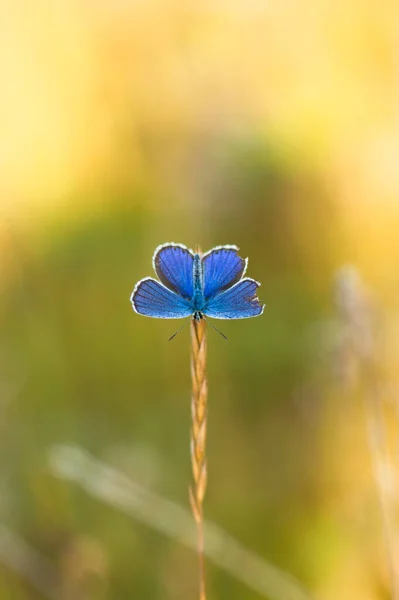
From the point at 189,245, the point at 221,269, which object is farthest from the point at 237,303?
the point at 189,245

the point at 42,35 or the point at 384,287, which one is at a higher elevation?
the point at 42,35

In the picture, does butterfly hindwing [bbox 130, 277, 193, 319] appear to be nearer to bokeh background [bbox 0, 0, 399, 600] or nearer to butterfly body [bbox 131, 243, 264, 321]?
butterfly body [bbox 131, 243, 264, 321]

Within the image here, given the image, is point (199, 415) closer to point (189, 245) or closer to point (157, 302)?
point (157, 302)

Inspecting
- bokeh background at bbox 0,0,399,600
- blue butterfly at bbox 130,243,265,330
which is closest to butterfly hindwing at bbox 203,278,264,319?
blue butterfly at bbox 130,243,265,330

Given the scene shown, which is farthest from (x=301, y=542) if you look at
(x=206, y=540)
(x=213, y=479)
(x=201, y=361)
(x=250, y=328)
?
(x=201, y=361)

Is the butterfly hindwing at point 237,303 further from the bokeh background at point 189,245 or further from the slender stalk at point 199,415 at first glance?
the bokeh background at point 189,245

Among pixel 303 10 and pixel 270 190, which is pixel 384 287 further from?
pixel 303 10

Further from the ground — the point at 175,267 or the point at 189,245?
the point at 189,245
